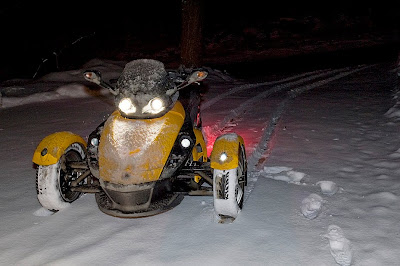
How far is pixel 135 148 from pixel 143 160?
161 mm

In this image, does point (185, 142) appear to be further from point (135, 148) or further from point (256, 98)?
point (256, 98)

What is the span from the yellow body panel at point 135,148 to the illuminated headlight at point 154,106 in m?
0.10

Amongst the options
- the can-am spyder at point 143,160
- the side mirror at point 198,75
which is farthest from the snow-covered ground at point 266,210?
the side mirror at point 198,75

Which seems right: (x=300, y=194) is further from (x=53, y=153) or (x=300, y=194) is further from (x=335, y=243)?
(x=53, y=153)

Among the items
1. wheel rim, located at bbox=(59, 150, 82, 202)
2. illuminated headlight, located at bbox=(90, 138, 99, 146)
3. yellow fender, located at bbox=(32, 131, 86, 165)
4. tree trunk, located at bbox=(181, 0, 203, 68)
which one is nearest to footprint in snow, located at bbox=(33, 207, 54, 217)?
wheel rim, located at bbox=(59, 150, 82, 202)

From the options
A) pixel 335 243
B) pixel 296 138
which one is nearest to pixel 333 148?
pixel 296 138

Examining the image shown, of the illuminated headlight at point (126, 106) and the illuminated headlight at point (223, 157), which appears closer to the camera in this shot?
the illuminated headlight at point (223, 157)

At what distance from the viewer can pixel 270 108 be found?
9.60m

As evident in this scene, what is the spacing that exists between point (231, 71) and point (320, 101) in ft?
24.1

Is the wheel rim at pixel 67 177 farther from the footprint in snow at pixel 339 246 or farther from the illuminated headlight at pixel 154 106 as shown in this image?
the footprint in snow at pixel 339 246

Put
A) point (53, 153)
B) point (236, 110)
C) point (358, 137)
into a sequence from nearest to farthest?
point (53, 153), point (358, 137), point (236, 110)

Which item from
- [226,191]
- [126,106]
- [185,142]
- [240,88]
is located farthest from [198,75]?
[240,88]

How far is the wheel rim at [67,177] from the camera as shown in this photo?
454cm

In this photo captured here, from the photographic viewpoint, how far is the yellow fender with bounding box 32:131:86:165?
4391mm
